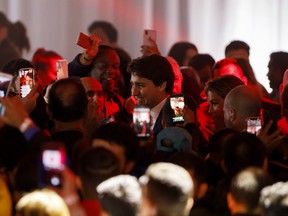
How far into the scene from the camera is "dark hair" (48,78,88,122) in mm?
8625

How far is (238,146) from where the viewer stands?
7.76m

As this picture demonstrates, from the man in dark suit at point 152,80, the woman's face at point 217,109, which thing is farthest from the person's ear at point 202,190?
the woman's face at point 217,109

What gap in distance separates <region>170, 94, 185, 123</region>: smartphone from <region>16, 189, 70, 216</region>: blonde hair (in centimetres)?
267

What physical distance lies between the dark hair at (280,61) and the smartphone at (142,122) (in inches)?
149

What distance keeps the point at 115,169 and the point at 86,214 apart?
34cm

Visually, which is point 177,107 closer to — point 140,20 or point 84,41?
point 84,41

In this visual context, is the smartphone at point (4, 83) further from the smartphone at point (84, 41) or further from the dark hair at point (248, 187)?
the dark hair at point (248, 187)

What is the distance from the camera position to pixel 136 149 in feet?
25.8

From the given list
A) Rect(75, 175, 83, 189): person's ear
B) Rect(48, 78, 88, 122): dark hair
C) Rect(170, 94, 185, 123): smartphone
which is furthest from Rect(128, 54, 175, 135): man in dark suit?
Rect(75, 175, 83, 189): person's ear

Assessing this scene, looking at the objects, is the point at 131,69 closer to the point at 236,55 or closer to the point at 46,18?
the point at 236,55

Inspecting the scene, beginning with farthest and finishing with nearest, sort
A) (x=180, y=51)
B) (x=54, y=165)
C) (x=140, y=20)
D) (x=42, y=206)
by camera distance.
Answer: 1. (x=140, y=20)
2. (x=180, y=51)
3. (x=54, y=165)
4. (x=42, y=206)

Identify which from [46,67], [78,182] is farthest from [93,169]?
[46,67]

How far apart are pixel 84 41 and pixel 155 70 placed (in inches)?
31.3

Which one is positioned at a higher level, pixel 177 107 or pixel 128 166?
pixel 177 107
